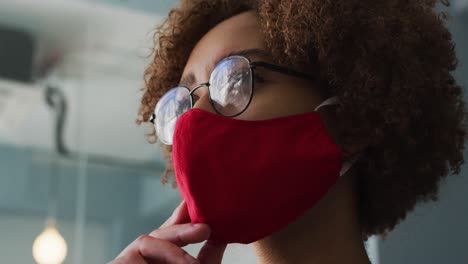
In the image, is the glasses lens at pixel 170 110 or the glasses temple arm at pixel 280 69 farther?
the glasses lens at pixel 170 110

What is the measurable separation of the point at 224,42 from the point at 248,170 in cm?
34

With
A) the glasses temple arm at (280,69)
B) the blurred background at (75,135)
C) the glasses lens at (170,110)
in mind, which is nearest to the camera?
the glasses temple arm at (280,69)

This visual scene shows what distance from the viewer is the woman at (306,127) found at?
139 cm

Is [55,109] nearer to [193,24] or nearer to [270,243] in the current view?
[193,24]

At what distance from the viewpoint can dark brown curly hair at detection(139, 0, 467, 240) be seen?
4.82ft

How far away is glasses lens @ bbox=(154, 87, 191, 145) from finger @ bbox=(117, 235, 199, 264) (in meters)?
0.26

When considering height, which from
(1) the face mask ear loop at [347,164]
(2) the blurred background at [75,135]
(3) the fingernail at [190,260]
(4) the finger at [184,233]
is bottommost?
(3) the fingernail at [190,260]

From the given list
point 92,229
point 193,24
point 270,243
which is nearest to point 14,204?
→ point 92,229

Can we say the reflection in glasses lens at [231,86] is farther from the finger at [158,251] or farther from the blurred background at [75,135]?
the blurred background at [75,135]

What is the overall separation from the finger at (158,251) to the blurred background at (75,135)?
1.26 m

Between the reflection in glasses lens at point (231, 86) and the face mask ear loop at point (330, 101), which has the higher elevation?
the reflection in glasses lens at point (231, 86)

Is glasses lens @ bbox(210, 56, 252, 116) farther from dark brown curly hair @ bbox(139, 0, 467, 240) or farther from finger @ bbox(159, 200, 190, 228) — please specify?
finger @ bbox(159, 200, 190, 228)

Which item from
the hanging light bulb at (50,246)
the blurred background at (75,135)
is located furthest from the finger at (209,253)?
the hanging light bulb at (50,246)

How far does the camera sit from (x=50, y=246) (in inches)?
113
